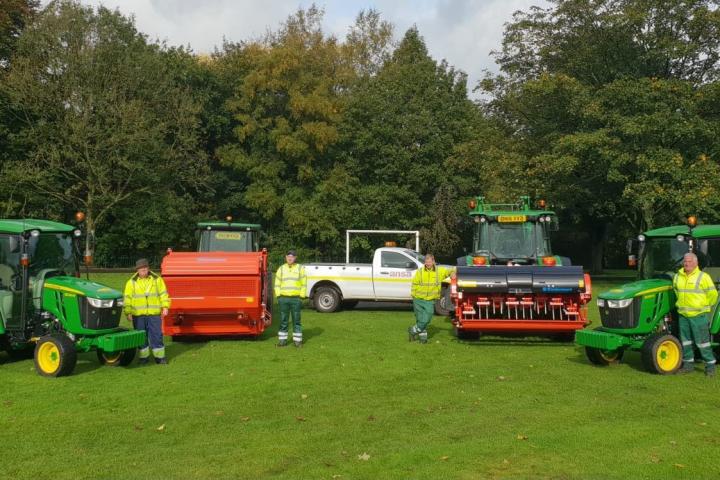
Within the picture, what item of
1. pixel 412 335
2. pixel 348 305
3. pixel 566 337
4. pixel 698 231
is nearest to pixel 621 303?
pixel 698 231

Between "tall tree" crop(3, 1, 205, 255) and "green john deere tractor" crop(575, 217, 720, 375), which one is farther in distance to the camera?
"tall tree" crop(3, 1, 205, 255)

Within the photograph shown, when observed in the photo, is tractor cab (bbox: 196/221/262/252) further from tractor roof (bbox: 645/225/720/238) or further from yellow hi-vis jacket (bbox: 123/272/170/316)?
tractor roof (bbox: 645/225/720/238)

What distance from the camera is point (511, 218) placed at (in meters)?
14.9

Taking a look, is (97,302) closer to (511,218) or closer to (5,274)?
(5,274)

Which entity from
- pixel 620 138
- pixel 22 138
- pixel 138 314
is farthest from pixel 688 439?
pixel 22 138

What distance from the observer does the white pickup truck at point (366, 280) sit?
19.2 m

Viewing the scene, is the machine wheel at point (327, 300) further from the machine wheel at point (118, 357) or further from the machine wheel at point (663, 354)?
the machine wheel at point (663, 354)

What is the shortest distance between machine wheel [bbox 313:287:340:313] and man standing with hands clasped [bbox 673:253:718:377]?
11.1m

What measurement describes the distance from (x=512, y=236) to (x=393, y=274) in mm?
4928

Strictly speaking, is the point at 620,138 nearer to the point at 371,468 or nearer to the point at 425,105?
the point at 425,105

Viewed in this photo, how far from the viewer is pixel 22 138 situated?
107 ft

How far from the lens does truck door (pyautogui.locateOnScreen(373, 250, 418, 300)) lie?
1922 centimetres

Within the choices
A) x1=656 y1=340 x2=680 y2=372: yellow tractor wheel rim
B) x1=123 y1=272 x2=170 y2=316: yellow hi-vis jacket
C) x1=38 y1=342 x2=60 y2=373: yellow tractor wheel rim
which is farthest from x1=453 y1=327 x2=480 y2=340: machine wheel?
x1=38 y1=342 x2=60 y2=373: yellow tractor wheel rim

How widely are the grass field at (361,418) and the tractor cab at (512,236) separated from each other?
10.8ft
